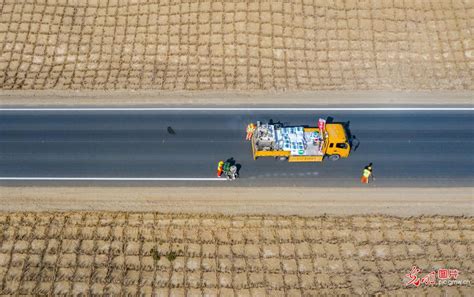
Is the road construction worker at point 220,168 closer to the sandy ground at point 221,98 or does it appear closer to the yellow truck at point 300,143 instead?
the yellow truck at point 300,143

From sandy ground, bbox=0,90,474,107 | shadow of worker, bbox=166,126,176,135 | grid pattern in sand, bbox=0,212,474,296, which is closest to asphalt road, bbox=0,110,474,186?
shadow of worker, bbox=166,126,176,135

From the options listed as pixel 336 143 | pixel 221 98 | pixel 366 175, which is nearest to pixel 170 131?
pixel 221 98

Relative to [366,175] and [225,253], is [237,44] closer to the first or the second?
[366,175]

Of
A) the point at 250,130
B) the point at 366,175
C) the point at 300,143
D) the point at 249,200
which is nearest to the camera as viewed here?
the point at 249,200

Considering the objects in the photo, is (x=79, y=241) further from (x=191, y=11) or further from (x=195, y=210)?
(x=191, y=11)

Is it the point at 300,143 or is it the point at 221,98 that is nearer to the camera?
the point at 300,143

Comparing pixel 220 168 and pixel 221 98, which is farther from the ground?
pixel 221 98

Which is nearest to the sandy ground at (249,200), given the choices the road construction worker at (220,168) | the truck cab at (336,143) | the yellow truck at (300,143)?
the road construction worker at (220,168)
